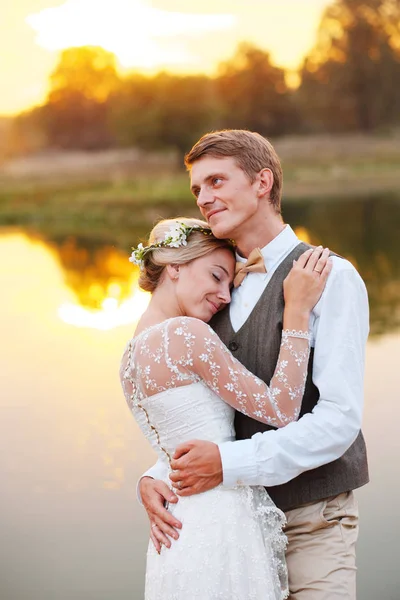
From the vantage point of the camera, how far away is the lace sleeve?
8.30 feet

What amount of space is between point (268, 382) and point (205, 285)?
36 centimetres

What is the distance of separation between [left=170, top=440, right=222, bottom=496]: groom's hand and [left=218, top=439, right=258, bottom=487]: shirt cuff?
0.02 m

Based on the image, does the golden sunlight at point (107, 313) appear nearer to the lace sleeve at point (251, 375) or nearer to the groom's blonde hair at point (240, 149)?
the groom's blonde hair at point (240, 149)

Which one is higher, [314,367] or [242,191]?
[242,191]

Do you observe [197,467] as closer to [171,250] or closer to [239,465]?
[239,465]

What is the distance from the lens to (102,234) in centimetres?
2733

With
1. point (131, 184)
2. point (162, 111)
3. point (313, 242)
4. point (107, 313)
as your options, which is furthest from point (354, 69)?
point (107, 313)

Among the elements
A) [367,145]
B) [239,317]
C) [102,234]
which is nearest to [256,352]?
[239,317]

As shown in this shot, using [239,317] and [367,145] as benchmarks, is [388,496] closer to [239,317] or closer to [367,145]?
[239,317]

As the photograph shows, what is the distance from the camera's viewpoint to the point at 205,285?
283 cm

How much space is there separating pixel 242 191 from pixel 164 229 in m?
0.31

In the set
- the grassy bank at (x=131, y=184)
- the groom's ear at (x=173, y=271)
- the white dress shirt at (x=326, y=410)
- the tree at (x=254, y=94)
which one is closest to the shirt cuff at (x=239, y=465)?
the white dress shirt at (x=326, y=410)

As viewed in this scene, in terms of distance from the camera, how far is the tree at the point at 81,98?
45094 mm

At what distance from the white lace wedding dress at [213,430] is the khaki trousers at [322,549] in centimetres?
8
